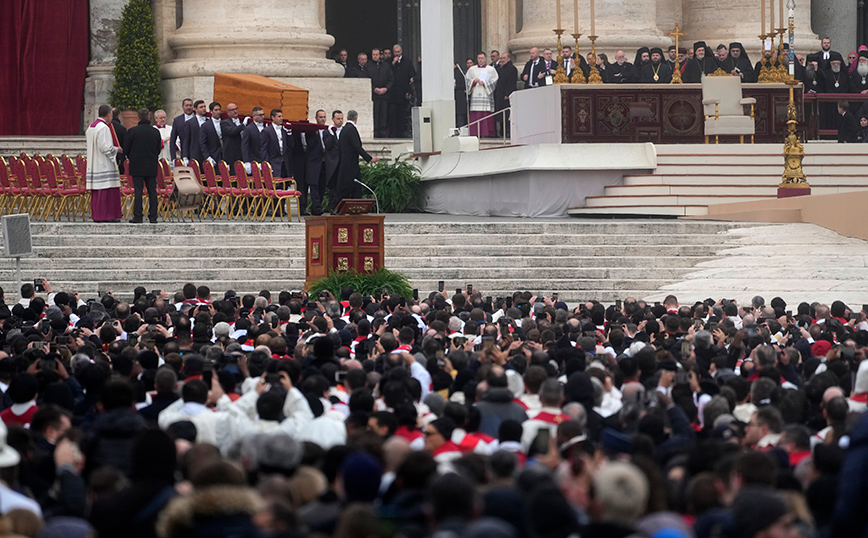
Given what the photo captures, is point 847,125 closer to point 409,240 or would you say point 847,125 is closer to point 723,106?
point 723,106

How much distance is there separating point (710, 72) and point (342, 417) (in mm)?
21704

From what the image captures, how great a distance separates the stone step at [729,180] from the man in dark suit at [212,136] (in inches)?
263

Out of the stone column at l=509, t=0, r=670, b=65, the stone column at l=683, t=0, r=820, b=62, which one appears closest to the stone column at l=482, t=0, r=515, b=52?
the stone column at l=509, t=0, r=670, b=65

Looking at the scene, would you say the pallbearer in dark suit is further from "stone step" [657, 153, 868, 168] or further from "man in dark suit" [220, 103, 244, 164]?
"stone step" [657, 153, 868, 168]

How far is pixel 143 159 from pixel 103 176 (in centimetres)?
89

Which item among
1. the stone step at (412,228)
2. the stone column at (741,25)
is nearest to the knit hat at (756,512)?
the stone step at (412,228)

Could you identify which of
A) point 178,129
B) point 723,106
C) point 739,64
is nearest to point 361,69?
point 178,129

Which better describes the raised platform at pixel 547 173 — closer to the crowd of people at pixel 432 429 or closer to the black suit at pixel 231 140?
the black suit at pixel 231 140

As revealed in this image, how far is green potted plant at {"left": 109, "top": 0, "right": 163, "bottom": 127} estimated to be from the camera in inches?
1067

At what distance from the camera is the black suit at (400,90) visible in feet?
94.2

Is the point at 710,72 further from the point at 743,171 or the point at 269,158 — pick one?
the point at 269,158

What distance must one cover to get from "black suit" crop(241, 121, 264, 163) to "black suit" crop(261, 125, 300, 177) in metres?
0.05

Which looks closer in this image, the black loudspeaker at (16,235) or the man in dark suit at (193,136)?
the black loudspeaker at (16,235)

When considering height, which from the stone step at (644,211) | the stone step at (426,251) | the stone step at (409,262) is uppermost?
the stone step at (644,211)
